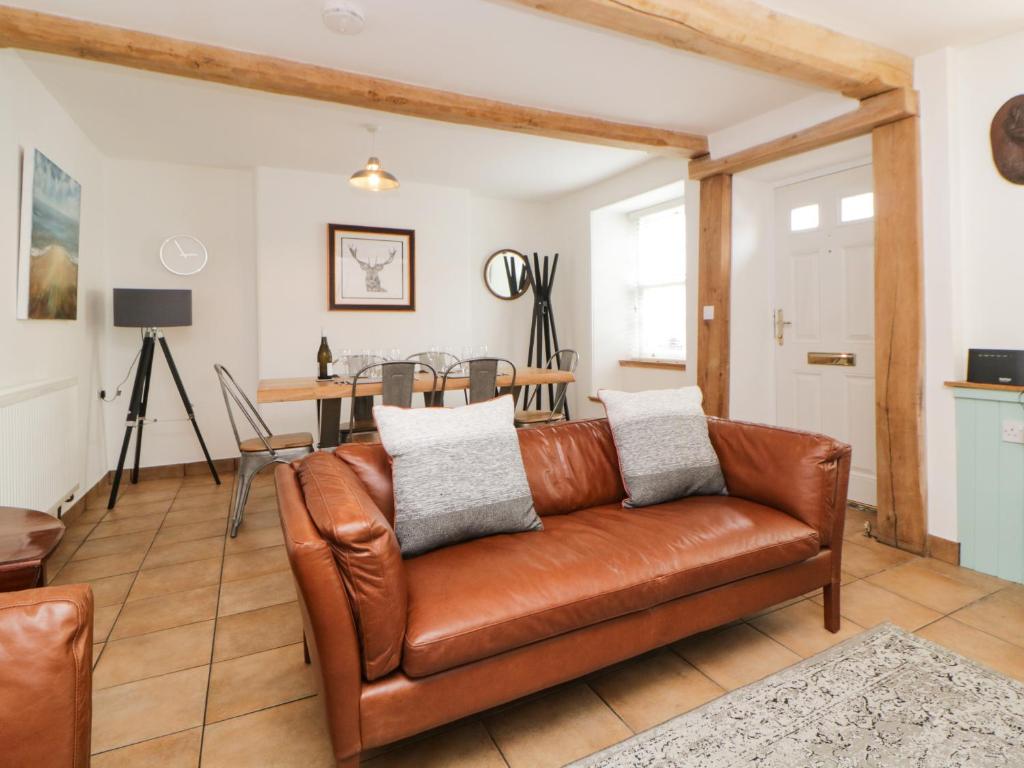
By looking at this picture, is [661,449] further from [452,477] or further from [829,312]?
[829,312]

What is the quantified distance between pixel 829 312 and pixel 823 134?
1111 millimetres

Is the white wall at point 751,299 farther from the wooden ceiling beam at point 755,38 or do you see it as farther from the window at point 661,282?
the wooden ceiling beam at point 755,38

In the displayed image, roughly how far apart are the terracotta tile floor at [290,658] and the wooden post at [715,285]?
1242mm

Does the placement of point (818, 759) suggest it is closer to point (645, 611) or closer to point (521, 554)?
point (645, 611)

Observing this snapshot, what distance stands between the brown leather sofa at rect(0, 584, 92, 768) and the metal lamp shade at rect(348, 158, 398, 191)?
2923 mm

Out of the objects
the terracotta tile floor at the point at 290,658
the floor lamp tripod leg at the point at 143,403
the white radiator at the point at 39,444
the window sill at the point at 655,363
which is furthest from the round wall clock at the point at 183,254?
the window sill at the point at 655,363

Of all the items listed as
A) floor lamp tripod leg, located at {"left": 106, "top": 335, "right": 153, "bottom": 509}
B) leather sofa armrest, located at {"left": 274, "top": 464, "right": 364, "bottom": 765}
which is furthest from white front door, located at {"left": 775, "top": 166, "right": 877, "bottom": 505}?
floor lamp tripod leg, located at {"left": 106, "top": 335, "right": 153, "bottom": 509}

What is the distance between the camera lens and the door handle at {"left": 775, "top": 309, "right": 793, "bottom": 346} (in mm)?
3928

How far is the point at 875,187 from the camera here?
2875mm

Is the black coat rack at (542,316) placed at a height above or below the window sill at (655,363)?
above

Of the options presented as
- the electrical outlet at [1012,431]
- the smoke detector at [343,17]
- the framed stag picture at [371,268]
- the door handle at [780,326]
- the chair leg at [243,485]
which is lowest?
the chair leg at [243,485]

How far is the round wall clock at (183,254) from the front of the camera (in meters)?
4.43

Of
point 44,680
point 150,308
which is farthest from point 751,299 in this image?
point 150,308

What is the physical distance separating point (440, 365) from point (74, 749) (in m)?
3.29
